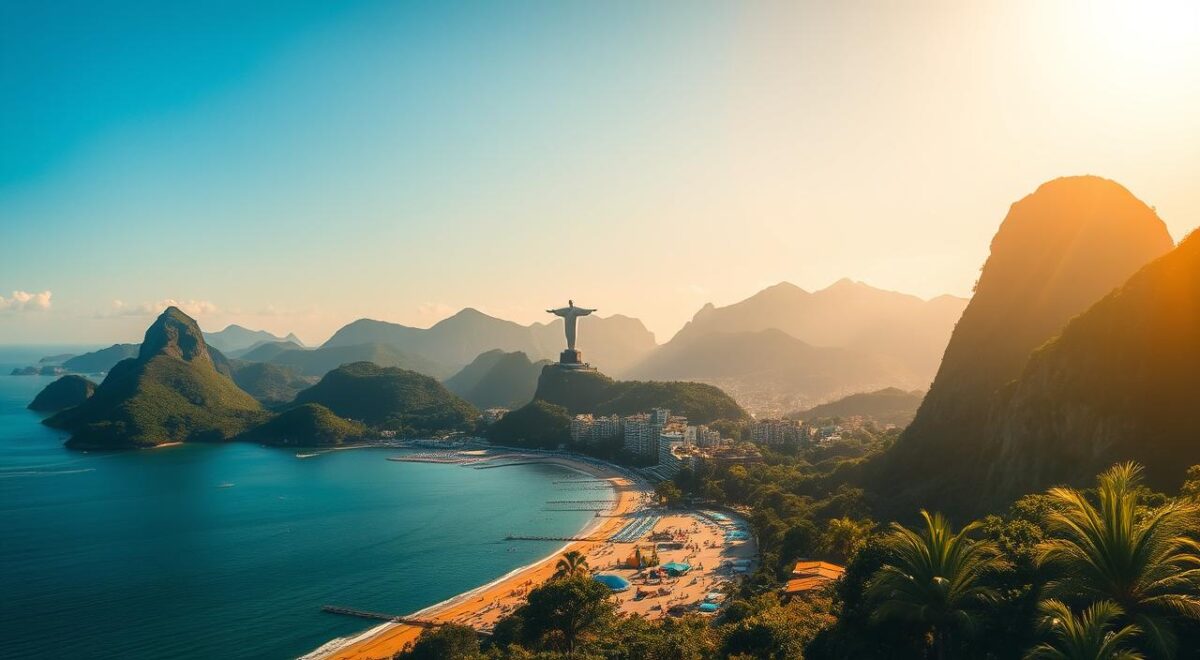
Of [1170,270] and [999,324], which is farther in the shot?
[999,324]

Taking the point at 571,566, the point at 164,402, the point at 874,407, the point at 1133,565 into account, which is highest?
the point at 1133,565

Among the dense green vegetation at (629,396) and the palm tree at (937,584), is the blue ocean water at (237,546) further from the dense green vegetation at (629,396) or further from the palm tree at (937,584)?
the dense green vegetation at (629,396)

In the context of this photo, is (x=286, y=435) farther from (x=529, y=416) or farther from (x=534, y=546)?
(x=534, y=546)

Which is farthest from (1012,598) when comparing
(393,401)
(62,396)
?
(62,396)

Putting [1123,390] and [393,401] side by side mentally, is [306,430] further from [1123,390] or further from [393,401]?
[1123,390]

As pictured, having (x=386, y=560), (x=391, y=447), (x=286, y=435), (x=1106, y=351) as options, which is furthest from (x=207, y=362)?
(x=1106, y=351)

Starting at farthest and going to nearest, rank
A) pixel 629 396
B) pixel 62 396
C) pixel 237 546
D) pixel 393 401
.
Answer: pixel 62 396 → pixel 393 401 → pixel 629 396 → pixel 237 546
